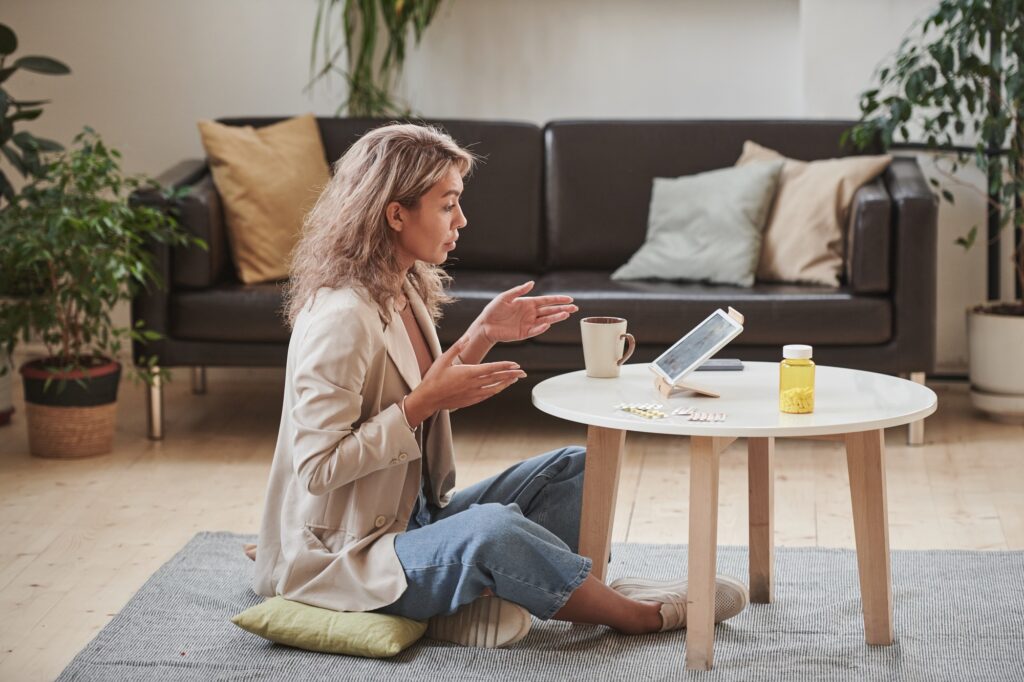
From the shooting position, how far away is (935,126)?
13.9 feet

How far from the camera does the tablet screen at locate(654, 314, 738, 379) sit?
2.15m

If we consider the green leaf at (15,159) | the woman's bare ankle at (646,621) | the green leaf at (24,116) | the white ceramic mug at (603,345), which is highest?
the green leaf at (24,116)

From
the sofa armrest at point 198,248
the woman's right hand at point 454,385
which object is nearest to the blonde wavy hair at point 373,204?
the woman's right hand at point 454,385

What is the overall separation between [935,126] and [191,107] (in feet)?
8.20

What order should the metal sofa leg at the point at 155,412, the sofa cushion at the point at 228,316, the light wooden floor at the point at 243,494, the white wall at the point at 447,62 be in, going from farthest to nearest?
the white wall at the point at 447,62 → the metal sofa leg at the point at 155,412 → the sofa cushion at the point at 228,316 → the light wooden floor at the point at 243,494

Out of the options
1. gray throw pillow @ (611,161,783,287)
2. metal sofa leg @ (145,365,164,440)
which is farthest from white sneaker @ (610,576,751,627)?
metal sofa leg @ (145,365,164,440)

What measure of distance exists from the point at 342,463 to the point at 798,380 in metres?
0.72

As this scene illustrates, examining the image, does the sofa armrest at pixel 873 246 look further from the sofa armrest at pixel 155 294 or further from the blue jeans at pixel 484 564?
the sofa armrest at pixel 155 294

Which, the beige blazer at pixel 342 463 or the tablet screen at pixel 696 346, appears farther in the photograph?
the tablet screen at pixel 696 346

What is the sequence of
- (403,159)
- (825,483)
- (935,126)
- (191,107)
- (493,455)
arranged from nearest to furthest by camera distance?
(403,159)
(825,483)
(493,455)
(935,126)
(191,107)

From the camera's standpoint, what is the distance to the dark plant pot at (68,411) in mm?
3514

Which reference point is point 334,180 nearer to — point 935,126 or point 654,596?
point 654,596

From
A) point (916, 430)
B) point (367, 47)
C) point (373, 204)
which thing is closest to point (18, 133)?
point (367, 47)

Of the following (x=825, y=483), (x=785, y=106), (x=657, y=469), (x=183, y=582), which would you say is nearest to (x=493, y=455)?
(x=657, y=469)
